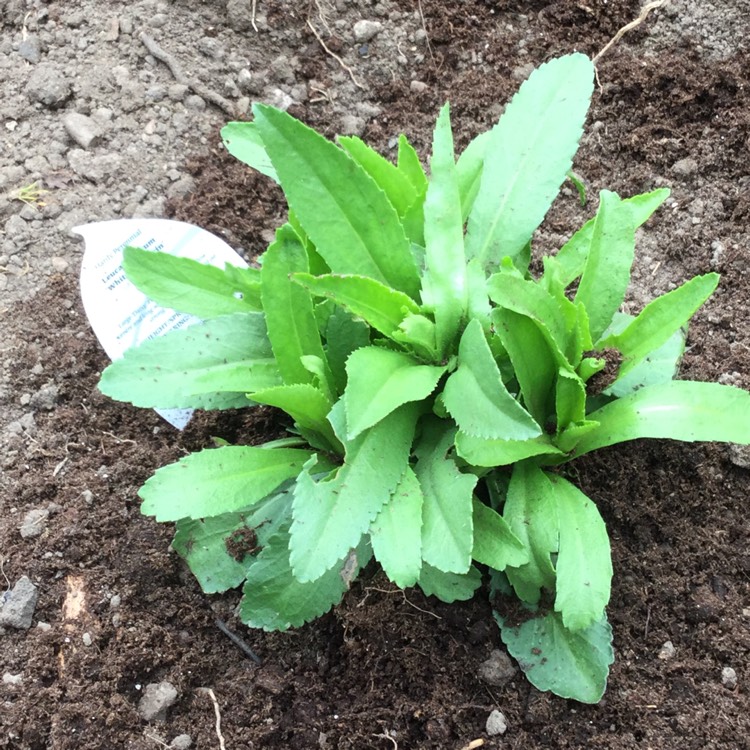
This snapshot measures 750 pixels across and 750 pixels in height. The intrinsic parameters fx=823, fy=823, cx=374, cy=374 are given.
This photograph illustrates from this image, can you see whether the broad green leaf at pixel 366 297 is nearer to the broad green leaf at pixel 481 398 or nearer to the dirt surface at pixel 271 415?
the broad green leaf at pixel 481 398

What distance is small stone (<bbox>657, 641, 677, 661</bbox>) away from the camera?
1.32 meters

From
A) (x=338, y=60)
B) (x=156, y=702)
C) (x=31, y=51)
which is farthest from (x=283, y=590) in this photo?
(x=31, y=51)

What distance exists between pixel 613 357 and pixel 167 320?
801mm

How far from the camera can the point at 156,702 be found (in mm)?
1326

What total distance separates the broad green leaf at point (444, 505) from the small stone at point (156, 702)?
0.50 meters

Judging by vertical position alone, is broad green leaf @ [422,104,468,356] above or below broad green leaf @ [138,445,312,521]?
above

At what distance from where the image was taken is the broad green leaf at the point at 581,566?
1147 millimetres

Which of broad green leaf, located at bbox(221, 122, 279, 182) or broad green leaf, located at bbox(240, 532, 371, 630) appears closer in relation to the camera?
broad green leaf, located at bbox(240, 532, 371, 630)

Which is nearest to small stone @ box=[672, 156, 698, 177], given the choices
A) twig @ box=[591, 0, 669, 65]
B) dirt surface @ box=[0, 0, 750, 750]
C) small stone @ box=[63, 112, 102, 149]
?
dirt surface @ box=[0, 0, 750, 750]

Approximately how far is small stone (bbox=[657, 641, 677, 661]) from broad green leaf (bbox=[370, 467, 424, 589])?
0.48 meters

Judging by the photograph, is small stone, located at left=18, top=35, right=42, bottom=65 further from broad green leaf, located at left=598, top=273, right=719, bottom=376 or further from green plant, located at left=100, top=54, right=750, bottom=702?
broad green leaf, located at left=598, top=273, right=719, bottom=376

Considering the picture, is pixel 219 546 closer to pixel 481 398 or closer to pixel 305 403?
pixel 305 403

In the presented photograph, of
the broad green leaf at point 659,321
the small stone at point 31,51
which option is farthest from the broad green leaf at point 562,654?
the small stone at point 31,51

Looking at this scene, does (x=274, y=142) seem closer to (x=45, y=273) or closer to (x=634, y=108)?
(x=45, y=273)
